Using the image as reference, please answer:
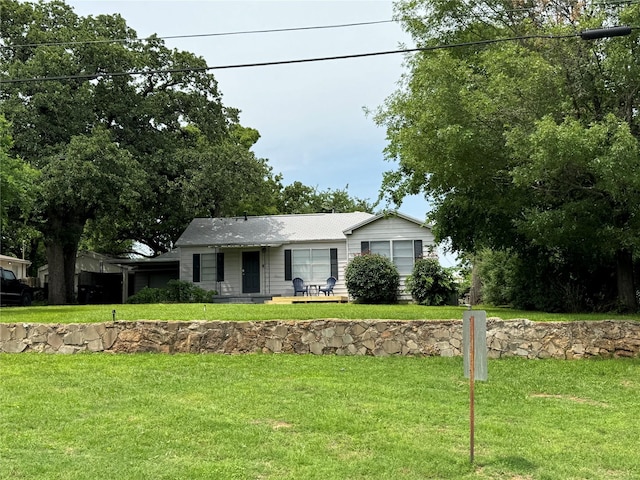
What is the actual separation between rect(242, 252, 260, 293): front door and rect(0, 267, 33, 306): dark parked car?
8.57 m


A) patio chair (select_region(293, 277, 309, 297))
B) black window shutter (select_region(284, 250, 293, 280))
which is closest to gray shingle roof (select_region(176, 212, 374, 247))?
black window shutter (select_region(284, 250, 293, 280))

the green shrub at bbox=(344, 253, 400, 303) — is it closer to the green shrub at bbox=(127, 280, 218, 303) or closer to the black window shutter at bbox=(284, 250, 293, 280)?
the black window shutter at bbox=(284, 250, 293, 280)

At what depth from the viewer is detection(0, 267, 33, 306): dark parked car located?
22.1 meters

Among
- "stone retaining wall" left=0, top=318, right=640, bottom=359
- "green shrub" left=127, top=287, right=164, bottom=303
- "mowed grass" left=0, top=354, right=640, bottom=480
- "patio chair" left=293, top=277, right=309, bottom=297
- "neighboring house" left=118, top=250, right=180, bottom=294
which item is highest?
"neighboring house" left=118, top=250, right=180, bottom=294

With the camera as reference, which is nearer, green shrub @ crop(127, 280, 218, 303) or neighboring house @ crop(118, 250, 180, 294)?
green shrub @ crop(127, 280, 218, 303)

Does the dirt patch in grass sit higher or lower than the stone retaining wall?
lower

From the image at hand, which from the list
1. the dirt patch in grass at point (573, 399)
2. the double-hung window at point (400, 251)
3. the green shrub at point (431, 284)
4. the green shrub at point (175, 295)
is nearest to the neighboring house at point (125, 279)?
the green shrub at point (175, 295)

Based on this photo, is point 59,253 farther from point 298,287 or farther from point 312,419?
point 312,419

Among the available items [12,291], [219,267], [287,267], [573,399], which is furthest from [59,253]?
[573,399]

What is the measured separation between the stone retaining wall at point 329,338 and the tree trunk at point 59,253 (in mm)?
14473

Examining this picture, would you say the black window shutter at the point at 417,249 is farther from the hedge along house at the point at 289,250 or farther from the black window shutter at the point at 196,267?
the black window shutter at the point at 196,267

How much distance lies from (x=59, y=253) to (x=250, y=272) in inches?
324

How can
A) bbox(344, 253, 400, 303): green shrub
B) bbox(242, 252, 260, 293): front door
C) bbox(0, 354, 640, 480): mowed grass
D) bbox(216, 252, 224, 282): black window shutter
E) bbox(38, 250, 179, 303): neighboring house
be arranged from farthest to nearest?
1. bbox(38, 250, 179, 303): neighboring house
2. bbox(216, 252, 224, 282): black window shutter
3. bbox(242, 252, 260, 293): front door
4. bbox(344, 253, 400, 303): green shrub
5. bbox(0, 354, 640, 480): mowed grass

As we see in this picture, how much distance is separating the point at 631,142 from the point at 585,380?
447cm
